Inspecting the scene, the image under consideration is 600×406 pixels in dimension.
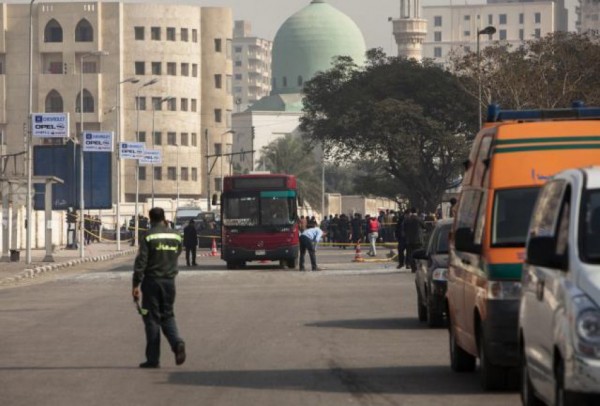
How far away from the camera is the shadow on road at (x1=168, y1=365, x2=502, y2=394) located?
47.1 ft

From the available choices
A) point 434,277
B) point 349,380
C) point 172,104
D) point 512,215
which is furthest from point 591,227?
point 172,104

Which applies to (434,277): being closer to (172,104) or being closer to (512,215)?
(512,215)

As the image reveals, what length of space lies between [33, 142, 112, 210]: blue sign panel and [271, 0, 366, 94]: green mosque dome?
102 m

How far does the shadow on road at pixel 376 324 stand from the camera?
22359 millimetres

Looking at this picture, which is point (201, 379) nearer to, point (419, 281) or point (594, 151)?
point (594, 151)

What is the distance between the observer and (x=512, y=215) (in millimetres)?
13984

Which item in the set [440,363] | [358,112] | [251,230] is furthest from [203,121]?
[440,363]

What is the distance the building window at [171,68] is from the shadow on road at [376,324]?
404 feet

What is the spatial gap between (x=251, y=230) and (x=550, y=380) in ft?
123

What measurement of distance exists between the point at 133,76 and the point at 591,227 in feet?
439

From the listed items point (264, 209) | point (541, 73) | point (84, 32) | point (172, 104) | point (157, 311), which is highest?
point (84, 32)

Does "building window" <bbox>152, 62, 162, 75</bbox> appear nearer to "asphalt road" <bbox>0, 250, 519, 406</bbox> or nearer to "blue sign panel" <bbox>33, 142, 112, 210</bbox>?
"blue sign panel" <bbox>33, 142, 112, 210</bbox>

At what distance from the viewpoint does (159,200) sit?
136375mm

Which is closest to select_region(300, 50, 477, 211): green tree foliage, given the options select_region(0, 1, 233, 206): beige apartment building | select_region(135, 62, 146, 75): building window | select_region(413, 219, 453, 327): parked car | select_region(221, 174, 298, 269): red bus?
select_region(221, 174, 298, 269): red bus
